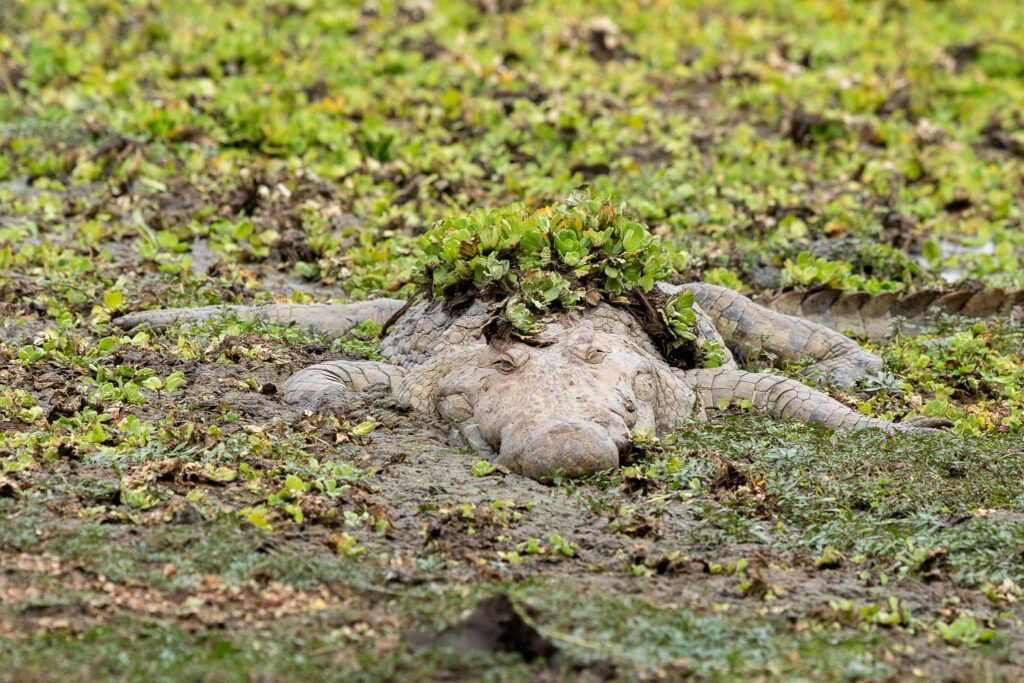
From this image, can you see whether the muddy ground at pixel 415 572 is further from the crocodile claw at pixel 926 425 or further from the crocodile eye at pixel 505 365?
the crocodile claw at pixel 926 425

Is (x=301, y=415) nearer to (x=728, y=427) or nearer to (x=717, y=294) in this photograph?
(x=728, y=427)

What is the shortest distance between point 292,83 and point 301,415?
812 cm

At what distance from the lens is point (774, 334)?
10039 millimetres

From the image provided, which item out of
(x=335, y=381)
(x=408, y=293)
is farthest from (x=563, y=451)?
(x=408, y=293)

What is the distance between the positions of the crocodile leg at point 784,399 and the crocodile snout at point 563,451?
5.51 feet

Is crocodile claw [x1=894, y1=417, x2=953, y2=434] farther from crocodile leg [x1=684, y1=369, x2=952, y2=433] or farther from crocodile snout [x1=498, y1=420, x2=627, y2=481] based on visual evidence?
crocodile snout [x1=498, y1=420, x2=627, y2=481]

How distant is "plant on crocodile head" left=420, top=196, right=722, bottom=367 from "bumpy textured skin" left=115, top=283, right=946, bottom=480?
117 mm

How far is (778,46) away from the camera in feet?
58.4

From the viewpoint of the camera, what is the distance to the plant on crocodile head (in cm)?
847

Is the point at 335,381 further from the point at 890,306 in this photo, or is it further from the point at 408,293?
the point at 890,306

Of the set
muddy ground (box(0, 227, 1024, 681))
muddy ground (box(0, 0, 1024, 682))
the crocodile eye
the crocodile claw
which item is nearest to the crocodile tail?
muddy ground (box(0, 0, 1024, 682))

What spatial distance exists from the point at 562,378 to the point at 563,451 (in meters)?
0.78

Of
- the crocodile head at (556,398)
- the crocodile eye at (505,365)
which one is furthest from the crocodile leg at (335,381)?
the crocodile eye at (505,365)

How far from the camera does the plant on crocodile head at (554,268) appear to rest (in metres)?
8.47
